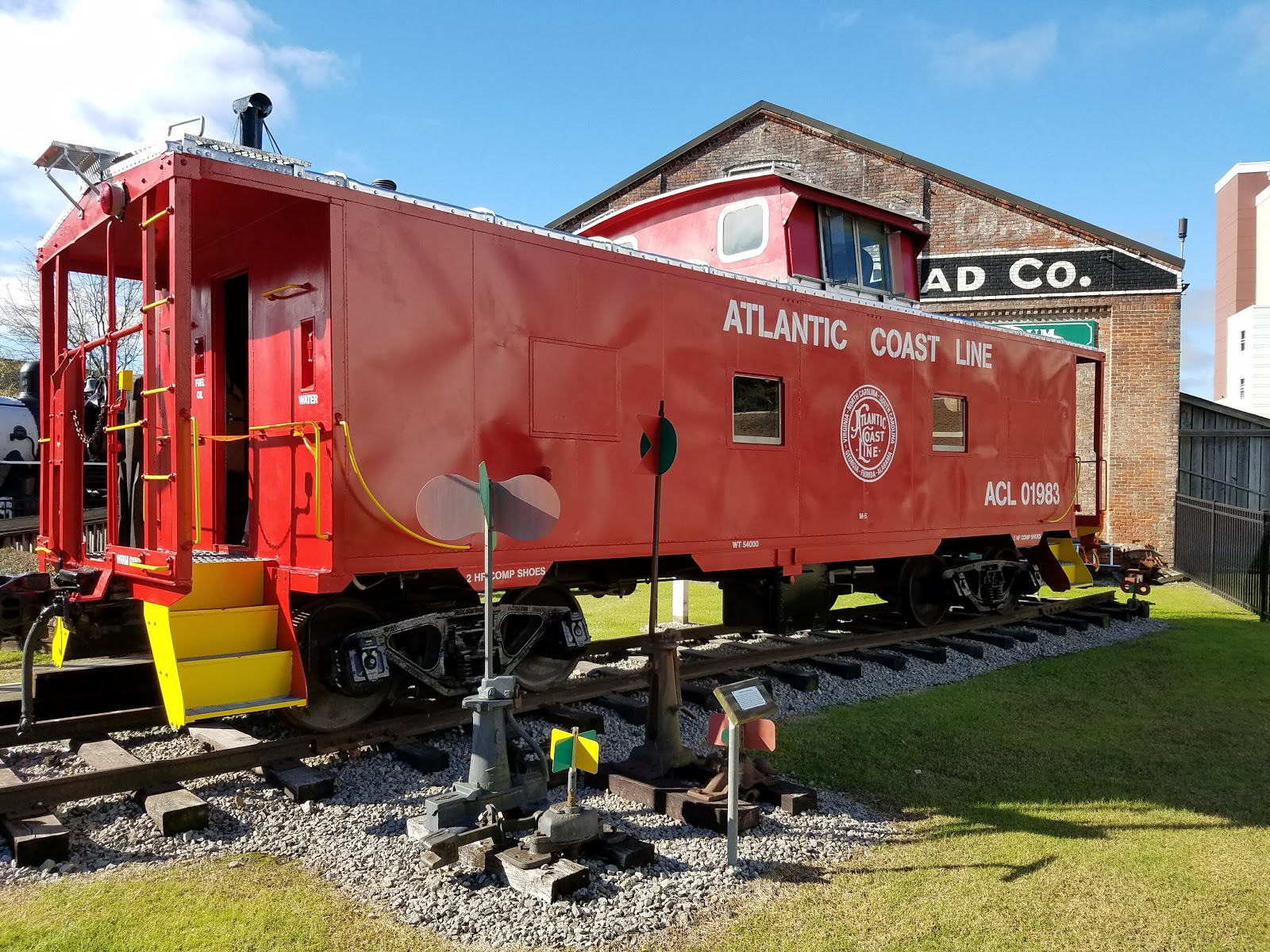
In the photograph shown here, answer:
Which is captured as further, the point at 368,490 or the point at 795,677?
the point at 795,677

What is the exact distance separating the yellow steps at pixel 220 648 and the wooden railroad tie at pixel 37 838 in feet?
2.22

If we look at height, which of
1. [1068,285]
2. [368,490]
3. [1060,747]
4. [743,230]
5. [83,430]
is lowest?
[1060,747]

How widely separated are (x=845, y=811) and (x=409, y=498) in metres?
3.00

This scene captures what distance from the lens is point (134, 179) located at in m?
5.11

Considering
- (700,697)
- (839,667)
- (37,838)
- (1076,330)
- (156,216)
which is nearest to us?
(37,838)

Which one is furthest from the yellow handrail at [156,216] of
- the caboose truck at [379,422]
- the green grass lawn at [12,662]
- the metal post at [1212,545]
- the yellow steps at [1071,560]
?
the metal post at [1212,545]

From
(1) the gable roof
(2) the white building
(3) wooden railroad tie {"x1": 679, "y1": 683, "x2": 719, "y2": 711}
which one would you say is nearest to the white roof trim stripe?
(2) the white building

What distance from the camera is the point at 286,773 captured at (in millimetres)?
5145

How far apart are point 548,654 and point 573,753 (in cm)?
253

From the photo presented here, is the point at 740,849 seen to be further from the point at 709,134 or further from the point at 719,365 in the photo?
the point at 709,134

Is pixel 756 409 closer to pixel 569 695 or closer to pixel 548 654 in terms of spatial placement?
pixel 548 654

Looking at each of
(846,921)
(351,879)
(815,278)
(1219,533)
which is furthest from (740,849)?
(1219,533)

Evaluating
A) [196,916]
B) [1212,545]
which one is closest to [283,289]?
[196,916]

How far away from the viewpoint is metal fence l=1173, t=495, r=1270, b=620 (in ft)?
40.6
